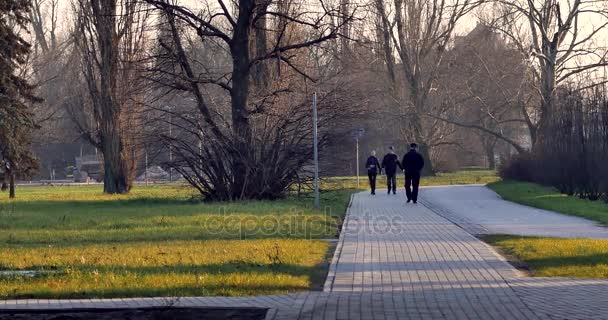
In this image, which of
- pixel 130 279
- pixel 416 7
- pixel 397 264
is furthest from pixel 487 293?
pixel 416 7

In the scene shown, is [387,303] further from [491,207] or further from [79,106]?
[79,106]

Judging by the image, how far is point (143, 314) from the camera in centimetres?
A: 886

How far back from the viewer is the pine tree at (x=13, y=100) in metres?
35.3

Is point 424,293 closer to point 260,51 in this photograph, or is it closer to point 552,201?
point 552,201

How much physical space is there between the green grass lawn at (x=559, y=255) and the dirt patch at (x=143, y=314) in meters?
4.62

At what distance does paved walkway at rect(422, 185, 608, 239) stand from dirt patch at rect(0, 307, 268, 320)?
32.6 feet

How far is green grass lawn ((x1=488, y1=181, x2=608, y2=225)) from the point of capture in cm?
2377

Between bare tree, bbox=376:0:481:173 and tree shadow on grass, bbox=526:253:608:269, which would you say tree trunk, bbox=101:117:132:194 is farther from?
tree shadow on grass, bbox=526:253:608:269

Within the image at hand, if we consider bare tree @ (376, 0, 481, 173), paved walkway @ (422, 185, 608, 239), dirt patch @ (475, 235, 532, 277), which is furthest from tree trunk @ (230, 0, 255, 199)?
bare tree @ (376, 0, 481, 173)

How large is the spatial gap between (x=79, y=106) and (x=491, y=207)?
2765 centimetres

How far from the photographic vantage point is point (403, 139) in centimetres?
5909

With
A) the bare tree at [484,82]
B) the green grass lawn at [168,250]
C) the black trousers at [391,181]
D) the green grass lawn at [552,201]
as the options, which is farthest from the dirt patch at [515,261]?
the bare tree at [484,82]

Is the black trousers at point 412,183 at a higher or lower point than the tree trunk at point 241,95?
lower

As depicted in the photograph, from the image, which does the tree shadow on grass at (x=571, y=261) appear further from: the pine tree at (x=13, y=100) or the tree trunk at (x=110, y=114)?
the tree trunk at (x=110, y=114)
